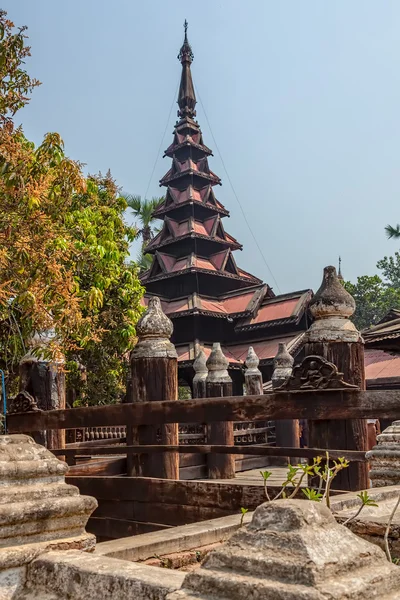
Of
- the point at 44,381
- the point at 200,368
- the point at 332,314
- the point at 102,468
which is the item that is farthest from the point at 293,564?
the point at 200,368

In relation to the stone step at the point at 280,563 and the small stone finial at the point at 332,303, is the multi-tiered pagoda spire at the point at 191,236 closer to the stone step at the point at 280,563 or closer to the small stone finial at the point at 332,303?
the small stone finial at the point at 332,303

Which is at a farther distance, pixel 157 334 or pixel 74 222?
pixel 74 222

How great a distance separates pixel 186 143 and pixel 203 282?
785 centimetres

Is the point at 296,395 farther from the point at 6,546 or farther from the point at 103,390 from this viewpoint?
the point at 103,390

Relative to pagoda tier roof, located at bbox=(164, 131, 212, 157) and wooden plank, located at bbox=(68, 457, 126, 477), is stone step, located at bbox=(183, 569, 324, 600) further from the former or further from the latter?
pagoda tier roof, located at bbox=(164, 131, 212, 157)

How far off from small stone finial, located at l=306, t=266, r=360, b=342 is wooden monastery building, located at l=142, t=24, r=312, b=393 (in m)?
16.5

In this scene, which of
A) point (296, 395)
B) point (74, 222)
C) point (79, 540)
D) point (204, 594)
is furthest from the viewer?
point (74, 222)

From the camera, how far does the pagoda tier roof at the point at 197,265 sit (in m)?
27.9

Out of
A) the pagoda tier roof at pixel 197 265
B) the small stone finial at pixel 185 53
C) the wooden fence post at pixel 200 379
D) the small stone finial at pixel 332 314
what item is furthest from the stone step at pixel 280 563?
the small stone finial at pixel 185 53

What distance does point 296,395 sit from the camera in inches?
186

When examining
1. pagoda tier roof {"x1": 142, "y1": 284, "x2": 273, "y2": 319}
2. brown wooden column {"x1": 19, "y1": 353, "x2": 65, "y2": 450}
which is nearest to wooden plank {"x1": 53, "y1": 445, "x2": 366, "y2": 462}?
brown wooden column {"x1": 19, "y1": 353, "x2": 65, "y2": 450}

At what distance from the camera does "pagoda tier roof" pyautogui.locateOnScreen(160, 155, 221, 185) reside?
31.1 m

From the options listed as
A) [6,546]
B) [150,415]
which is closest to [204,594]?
[6,546]

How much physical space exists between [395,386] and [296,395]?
1578cm
